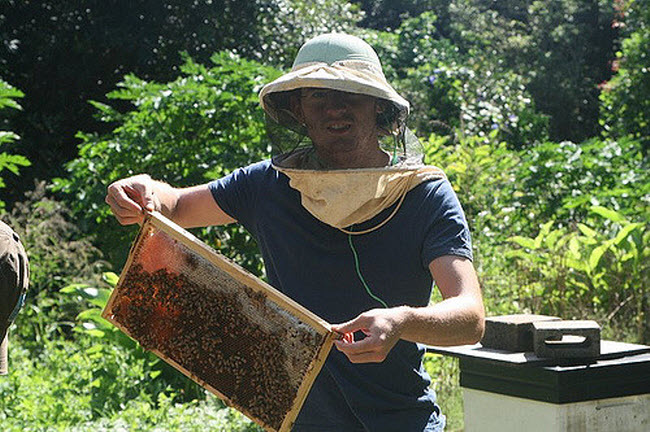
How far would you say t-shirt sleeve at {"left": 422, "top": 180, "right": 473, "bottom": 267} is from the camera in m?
2.15

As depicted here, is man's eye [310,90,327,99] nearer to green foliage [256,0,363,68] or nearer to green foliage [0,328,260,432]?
green foliage [0,328,260,432]

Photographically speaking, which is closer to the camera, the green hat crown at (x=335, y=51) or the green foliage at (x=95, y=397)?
the green hat crown at (x=335, y=51)

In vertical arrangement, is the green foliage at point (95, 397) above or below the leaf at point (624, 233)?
below

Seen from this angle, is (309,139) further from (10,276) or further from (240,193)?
(10,276)

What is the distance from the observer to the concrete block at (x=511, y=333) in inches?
127

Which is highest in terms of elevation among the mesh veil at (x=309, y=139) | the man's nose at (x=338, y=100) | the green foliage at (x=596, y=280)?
the man's nose at (x=338, y=100)

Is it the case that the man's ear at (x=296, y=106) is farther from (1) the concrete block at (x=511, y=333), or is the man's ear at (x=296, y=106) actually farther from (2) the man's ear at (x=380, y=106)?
(1) the concrete block at (x=511, y=333)

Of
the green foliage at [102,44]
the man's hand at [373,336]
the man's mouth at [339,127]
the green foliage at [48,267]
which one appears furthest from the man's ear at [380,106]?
the green foliage at [102,44]

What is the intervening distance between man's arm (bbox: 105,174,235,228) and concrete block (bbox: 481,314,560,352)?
1110 mm

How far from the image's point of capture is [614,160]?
7934mm

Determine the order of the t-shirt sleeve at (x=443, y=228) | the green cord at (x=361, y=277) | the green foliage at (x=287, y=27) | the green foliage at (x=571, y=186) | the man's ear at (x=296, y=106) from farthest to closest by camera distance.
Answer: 1. the green foliage at (x=287, y=27)
2. the green foliage at (x=571, y=186)
3. the man's ear at (x=296, y=106)
4. the green cord at (x=361, y=277)
5. the t-shirt sleeve at (x=443, y=228)

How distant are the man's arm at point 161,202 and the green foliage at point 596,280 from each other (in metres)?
3.43

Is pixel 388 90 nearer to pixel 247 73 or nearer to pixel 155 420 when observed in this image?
pixel 155 420

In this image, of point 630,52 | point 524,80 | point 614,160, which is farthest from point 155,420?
point 524,80
